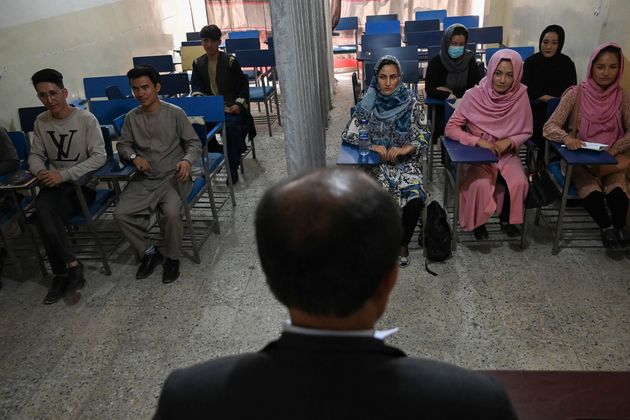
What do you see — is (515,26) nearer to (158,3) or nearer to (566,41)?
(566,41)

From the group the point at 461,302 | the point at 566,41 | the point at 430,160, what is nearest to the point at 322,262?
the point at 461,302

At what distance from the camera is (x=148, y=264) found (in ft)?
10.4

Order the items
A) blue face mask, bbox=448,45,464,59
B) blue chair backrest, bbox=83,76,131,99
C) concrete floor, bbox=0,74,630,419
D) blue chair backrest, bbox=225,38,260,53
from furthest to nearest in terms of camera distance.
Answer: blue chair backrest, bbox=225,38,260,53 < blue chair backrest, bbox=83,76,131,99 < blue face mask, bbox=448,45,464,59 < concrete floor, bbox=0,74,630,419

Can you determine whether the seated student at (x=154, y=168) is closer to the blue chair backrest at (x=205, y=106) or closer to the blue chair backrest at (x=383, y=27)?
the blue chair backrest at (x=205, y=106)

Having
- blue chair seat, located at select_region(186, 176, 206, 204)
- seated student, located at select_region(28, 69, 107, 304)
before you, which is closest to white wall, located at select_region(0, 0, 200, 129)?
seated student, located at select_region(28, 69, 107, 304)

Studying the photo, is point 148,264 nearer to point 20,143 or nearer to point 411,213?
point 20,143

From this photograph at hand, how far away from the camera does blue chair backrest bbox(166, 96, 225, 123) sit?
142 inches

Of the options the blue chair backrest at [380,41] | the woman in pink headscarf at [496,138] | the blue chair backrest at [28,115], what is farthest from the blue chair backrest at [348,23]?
the blue chair backrest at [28,115]

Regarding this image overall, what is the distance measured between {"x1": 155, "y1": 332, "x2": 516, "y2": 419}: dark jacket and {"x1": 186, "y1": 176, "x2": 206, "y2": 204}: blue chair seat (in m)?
2.63

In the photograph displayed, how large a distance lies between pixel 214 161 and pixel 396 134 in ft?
4.50

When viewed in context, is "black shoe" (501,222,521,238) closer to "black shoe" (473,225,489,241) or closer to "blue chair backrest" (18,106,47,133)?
"black shoe" (473,225,489,241)

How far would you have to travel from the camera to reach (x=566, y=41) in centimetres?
462

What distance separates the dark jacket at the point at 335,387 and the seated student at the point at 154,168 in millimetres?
2491

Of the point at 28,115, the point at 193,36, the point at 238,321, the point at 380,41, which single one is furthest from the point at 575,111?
the point at 193,36
